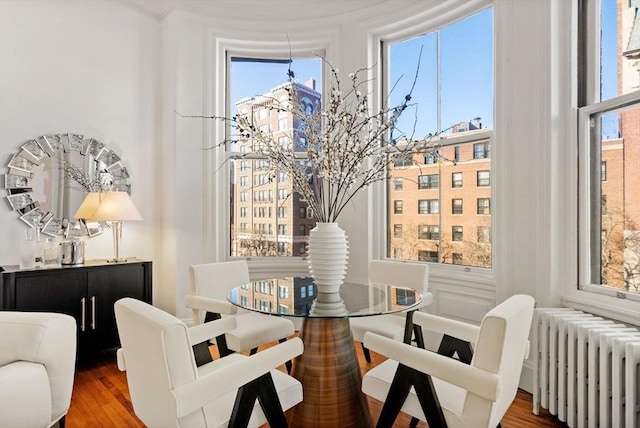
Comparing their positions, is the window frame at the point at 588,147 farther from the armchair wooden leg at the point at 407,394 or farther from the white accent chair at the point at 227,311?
the white accent chair at the point at 227,311

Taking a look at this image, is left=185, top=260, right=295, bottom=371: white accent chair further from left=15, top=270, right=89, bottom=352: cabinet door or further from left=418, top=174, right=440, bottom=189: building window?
left=418, top=174, right=440, bottom=189: building window

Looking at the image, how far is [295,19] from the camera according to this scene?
3.82m

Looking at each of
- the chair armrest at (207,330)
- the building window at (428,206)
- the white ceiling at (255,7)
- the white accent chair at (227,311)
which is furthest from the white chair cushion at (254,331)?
the white ceiling at (255,7)

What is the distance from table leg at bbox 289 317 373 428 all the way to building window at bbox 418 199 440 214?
1.62m

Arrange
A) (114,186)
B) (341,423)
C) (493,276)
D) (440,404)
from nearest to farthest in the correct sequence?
(440,404)
(341,423)
(493,276)
(114,186)

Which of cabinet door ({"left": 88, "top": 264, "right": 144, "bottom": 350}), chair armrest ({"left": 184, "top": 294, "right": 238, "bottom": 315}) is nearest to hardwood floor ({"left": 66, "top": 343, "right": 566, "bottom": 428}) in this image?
cabinet door ({"left": 88, "top": 264, "right": 144, "bottom": 350})

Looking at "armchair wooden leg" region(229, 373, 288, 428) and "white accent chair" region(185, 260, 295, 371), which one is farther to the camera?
"white accent chair" region(185, 260, 295, 371)

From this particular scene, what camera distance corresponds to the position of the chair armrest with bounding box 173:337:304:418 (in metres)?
1.26

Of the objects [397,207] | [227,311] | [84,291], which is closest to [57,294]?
[84,291]

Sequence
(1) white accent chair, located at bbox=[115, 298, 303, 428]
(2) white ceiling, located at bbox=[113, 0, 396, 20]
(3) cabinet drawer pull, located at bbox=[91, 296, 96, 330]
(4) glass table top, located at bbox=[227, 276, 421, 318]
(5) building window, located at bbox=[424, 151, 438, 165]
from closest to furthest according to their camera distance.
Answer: (1) white accent chair, located at bbox=[115, 298, 303, 428] < (4) glass table top, located at bbox=[227, 276, 421, 318] < (3) cabinet drawer pull, located at bbox=[91, 296, 96, 330] < (5) building window, located at bbox=[424, 151, 438, 165] < (2) white ceiling, located at bbox=[113, 0, 396, 20]

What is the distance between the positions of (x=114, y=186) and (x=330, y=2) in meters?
2.60

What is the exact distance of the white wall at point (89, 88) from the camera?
3.03 metres

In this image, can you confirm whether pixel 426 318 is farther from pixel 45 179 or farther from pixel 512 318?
pixel 45 179

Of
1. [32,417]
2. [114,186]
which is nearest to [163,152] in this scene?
[114,186]
